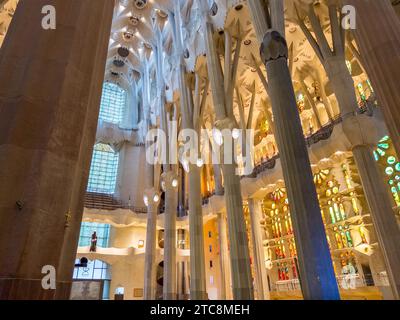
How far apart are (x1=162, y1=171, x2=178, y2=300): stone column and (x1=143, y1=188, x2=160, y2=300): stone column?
2233mm

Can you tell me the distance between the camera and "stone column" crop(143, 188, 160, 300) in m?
16.9

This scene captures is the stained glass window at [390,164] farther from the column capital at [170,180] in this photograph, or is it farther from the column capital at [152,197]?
the column capital at [152,197]

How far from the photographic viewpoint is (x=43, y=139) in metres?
2.98

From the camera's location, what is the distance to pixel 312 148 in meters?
13.0

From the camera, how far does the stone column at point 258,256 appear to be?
50.6ft

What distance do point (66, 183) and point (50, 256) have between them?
78 cm

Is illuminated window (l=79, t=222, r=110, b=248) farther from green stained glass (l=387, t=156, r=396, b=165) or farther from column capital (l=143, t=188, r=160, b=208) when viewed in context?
green stained glass (l=387, t=156, r=396, b=165)

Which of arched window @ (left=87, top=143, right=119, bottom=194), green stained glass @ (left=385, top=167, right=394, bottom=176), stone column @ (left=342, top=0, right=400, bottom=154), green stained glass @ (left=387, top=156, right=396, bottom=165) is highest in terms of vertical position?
arched window @ (left=87, top=143, right=119, bottom=194)

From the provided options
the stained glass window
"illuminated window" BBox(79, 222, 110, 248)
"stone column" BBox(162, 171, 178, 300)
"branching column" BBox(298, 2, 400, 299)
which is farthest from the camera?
"illuminated window" BBox(79, 222, 110, 248)

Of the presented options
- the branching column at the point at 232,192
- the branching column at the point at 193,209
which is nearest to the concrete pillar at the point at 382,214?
the branching column at the point at 232,192

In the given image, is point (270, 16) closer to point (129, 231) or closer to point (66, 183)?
point (66, 183)

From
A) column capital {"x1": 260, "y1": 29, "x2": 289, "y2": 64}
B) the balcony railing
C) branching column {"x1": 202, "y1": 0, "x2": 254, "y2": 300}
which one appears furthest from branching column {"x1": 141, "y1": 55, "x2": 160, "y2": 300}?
column capital {"x1": 260, "y1": 29, "x2": 289, "y2": 64}

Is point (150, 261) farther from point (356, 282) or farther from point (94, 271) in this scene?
point (356, 282)
